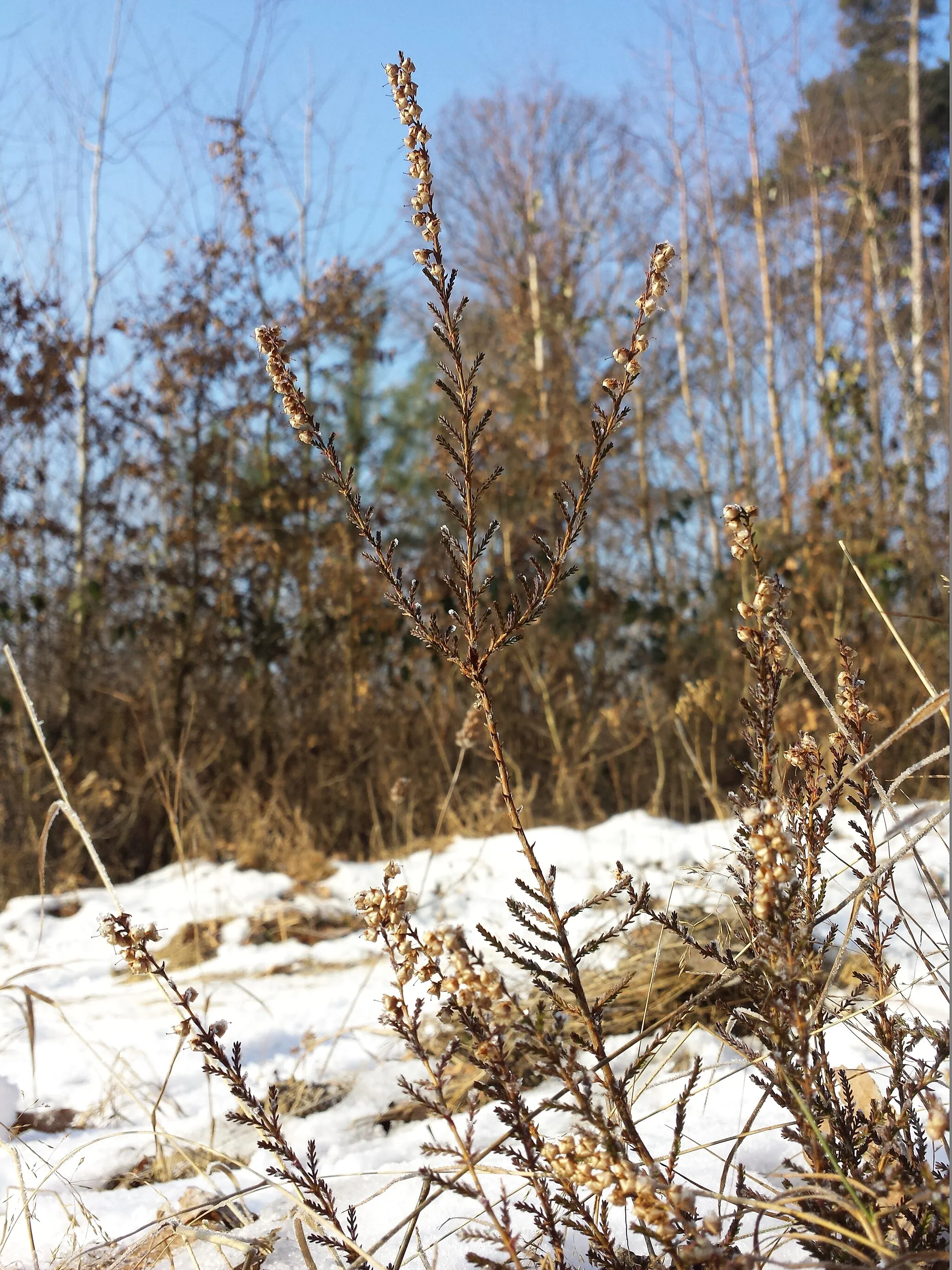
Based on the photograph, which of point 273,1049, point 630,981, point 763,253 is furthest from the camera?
point 763,253

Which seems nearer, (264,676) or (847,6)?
(264,676)

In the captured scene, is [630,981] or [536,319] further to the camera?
[536,319]

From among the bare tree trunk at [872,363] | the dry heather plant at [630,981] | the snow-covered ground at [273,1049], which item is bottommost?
the snow-covered ground at [273,1049]

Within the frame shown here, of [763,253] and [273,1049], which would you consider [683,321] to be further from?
[273,1049]

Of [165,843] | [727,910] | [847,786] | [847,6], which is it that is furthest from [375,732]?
[847,6]

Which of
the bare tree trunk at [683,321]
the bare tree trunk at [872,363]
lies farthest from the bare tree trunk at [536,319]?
the bare tree trunk at [872,363]

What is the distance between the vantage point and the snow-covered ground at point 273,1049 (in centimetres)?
143

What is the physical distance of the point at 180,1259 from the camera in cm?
134

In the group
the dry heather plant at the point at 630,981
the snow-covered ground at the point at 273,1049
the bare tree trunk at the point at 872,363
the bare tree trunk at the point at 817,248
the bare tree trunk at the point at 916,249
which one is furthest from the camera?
the bare tree trunk at the point at 916,249

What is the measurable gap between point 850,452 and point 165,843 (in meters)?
5.58

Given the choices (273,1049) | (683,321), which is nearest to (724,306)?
(683,321)

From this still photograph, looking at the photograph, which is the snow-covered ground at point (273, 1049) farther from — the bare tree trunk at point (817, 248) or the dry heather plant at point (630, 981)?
the bare tree trunk at point (817, 248)

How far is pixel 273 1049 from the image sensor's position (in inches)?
100

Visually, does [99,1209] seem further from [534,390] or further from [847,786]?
[534,390]
